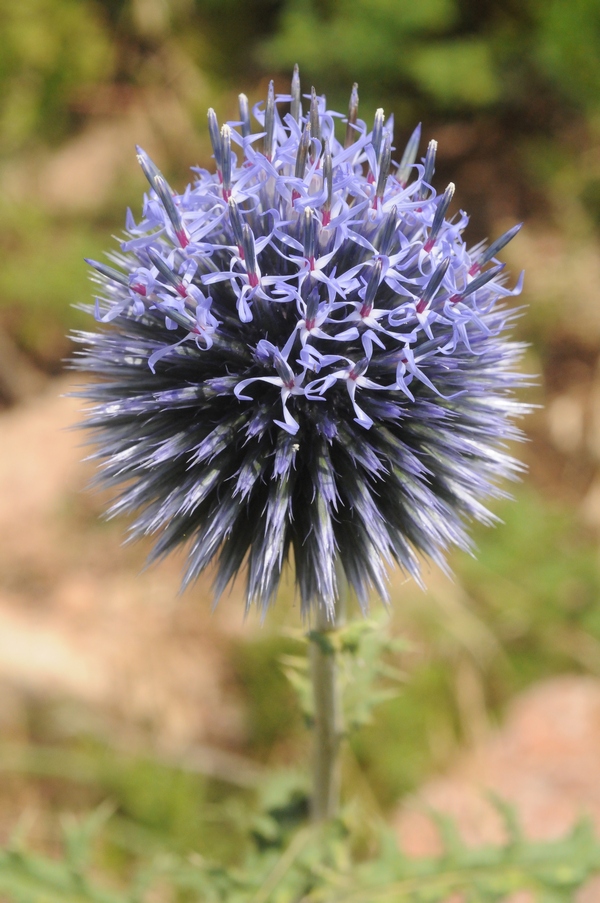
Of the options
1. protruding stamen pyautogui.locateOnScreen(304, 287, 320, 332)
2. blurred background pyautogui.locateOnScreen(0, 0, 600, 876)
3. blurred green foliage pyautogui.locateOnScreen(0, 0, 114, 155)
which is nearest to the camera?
protruding stamen pyautogui.locateOnScreen(304, 287, 320, 332)

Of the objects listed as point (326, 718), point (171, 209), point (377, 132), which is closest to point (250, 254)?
point (171, 209)

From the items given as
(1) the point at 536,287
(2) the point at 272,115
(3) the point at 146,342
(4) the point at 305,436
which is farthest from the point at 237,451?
(1) the point at 536,287

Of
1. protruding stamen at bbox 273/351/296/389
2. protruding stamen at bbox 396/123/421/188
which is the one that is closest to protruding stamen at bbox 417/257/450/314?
protruding stamen at bbox 273/351/296/389

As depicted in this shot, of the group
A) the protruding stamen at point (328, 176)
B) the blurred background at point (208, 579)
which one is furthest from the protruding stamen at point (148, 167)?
the blurred background at point (208, 579)

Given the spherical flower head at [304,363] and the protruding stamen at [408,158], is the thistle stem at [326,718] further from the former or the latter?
the protruding stamen at [408,158]

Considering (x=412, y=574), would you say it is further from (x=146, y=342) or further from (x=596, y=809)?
(x=596, y=809)

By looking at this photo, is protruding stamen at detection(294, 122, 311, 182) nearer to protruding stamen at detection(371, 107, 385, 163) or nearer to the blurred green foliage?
protruding stamen at detection(371, 107, 385, 163)

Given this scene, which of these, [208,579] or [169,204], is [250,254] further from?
[208,579]
